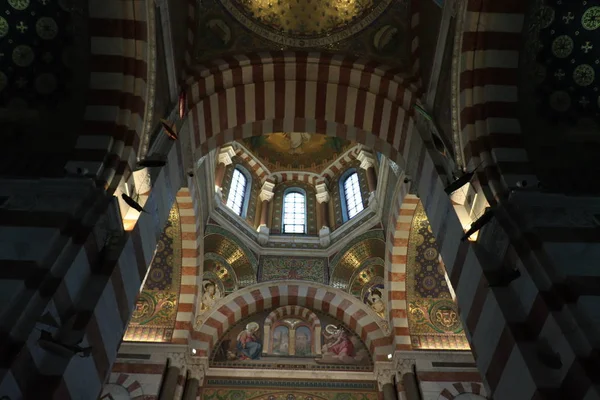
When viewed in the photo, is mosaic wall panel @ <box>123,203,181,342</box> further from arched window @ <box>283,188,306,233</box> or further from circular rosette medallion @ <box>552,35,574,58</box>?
circular rosette medallion @ <box>552,35,574,58</box>

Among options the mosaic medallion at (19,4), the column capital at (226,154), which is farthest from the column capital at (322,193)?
the mosaic medallion at (19,4)

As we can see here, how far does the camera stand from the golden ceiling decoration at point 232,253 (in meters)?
12.1

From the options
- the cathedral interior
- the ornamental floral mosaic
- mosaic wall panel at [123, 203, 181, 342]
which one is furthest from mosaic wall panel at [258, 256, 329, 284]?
the ornamental floral mosaic

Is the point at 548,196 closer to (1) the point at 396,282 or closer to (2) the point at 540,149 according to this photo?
(2) the point at 540,149

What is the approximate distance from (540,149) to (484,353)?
A: 2443 millimetres

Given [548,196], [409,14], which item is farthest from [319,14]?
[548,196]

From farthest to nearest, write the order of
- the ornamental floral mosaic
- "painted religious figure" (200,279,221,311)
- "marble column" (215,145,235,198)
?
"marble column" (215,145,235,198) → "painted religious figure" (200,279,221,311) → the ornamental floral mosaic

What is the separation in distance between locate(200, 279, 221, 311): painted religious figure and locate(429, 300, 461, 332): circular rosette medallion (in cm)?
482

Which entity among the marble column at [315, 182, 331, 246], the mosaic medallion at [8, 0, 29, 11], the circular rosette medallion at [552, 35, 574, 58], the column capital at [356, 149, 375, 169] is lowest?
the circular rosette medallion at [552, 35, 574, 58]

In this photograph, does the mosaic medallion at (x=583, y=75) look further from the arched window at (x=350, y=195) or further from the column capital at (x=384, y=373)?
the arched window at (x=350, y=195)

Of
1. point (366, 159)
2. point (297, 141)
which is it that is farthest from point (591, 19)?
point (297, 141)

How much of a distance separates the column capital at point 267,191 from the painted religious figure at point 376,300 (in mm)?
4315

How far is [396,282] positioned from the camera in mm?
10859

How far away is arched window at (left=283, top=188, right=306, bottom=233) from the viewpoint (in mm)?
14047
